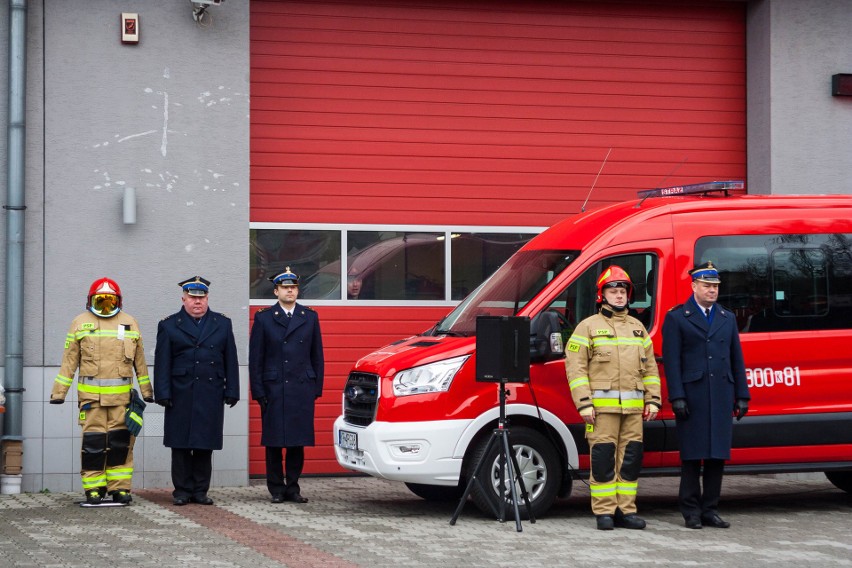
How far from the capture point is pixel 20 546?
339 inches

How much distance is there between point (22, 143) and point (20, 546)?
4.62m

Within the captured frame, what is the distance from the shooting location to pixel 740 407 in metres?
9.62

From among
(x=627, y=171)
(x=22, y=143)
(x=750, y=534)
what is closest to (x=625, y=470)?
(x=750, y=534)

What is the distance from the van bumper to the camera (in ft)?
31.9

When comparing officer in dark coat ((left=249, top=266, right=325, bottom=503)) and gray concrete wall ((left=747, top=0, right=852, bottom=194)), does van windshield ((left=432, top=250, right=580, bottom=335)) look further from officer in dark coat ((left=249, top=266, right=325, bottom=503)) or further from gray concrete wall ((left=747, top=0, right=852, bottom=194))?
gray concrete wall ((left=747, top=0, right=852, bottom=194))

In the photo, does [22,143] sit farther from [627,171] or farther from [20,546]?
[627,171]

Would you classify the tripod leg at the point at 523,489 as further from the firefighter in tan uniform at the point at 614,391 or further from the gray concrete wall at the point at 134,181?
the gray concrete wall at the point at 134,181

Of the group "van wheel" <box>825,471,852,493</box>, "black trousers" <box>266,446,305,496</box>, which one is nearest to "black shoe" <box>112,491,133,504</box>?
"black trousers" <box>266,446,305,496</box>

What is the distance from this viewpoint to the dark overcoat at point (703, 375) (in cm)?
955

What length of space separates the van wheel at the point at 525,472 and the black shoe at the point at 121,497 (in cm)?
296

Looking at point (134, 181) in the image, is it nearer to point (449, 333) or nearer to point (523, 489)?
point (449, 333)

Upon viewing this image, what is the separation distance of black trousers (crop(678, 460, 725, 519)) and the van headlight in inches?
71.5

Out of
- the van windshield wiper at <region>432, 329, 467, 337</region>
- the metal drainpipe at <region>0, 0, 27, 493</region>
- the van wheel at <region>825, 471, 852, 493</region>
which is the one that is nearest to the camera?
the van windshield wiper at <region>432, 329, 467, 337</region>

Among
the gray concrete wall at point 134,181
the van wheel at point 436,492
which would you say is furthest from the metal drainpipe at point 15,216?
the van wheel at point 436,492
